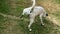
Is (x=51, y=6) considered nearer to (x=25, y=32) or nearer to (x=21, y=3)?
(x=21, y=3)

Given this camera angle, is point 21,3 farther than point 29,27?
Yes

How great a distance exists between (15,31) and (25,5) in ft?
6.80

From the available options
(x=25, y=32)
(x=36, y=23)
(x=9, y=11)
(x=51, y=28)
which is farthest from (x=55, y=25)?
(x=9, y=11)

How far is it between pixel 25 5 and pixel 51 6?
1.52m

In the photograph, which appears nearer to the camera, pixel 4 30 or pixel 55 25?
pixel 4 30

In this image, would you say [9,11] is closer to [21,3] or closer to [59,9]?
[21,3]

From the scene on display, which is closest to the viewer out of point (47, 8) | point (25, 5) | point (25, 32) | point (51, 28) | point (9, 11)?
point (25, 32)

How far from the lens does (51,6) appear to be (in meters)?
9.14

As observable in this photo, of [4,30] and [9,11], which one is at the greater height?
[9,11]

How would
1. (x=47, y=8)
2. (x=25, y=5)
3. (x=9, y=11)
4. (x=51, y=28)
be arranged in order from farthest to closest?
(x=47, y=8), (x=25, y=5), (x=9, y=11), (x=51, y=28)

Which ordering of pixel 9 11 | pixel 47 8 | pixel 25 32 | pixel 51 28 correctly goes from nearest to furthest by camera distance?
pixel 25 32 < pixel 51 28 < pixel 9 11 < pixel 47 8

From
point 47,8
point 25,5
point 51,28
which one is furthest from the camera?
point 47,8

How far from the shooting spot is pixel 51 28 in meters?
7.00

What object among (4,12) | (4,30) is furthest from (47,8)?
(4,30)
